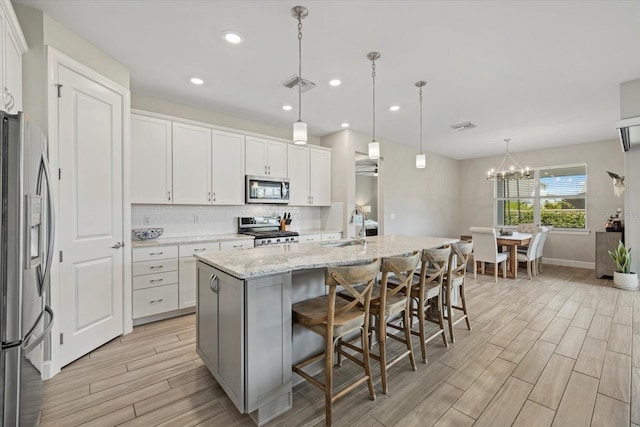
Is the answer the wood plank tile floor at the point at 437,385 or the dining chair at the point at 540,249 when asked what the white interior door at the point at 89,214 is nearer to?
the wood plank tile floor at the point at 437,385

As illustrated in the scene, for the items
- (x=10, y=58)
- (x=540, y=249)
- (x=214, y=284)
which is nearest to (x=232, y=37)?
(x=10, y=58)

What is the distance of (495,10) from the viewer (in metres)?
2.06

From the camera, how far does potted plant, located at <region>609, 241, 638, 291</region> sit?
4.31 m

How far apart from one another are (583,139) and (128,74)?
26.1ft

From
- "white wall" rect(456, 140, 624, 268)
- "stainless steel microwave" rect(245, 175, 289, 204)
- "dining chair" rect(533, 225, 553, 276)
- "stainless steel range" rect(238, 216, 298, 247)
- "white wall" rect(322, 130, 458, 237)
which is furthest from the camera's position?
"white wall" rect(456, 140, 624, 268)

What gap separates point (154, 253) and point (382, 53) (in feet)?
10.4

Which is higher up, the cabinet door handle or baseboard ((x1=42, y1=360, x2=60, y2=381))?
the cabinet door handle

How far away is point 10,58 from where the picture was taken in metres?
1.85

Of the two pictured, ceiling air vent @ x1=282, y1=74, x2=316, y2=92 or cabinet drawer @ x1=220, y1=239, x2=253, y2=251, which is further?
cabinet drawer @ x1=220, y1=239, x2=253, y2=251

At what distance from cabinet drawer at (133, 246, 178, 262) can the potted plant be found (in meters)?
6.51

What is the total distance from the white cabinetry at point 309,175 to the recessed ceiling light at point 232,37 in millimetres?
2291

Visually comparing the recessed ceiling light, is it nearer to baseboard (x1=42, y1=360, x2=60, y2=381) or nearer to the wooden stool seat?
the wooden stool seat

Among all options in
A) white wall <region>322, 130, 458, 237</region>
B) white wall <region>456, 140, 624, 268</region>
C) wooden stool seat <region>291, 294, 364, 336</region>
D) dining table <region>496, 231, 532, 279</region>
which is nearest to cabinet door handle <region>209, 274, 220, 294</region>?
wooden stool seat <region>291, 294, 364, 336</region>

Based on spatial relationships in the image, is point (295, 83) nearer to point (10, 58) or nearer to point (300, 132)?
point (300, 132)
